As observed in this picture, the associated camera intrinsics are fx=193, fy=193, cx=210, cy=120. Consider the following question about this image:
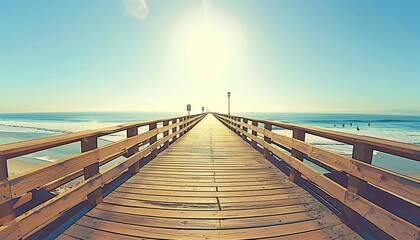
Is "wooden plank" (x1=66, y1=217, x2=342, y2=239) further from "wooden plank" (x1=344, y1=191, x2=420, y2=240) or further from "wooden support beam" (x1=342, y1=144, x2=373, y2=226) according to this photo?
"wooden plank" (x1=344, y1=191, x2=420, y2=240)

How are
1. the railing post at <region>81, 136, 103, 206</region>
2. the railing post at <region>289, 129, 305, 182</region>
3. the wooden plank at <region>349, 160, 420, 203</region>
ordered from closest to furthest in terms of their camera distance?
the wooden plank at <region>349, 160, 420, 203</region>, the railing post at <region>81, 136, 103, 206</region>, the railing post at <region>289, 129, 305, 182</region>

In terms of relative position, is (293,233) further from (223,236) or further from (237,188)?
(237,188)

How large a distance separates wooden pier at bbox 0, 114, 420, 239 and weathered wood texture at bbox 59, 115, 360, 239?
13 mm

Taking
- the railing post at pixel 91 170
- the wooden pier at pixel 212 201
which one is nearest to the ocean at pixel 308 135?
the wooden pier at pixel 212 201

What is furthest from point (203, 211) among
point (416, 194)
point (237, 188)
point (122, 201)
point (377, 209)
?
point (416, 194)

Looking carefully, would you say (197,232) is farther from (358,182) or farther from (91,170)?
(358,182)

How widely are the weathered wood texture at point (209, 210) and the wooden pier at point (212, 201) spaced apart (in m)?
0.01

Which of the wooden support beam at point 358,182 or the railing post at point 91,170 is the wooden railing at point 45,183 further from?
the wooden support beam at point 358,182

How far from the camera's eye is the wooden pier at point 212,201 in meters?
1.78

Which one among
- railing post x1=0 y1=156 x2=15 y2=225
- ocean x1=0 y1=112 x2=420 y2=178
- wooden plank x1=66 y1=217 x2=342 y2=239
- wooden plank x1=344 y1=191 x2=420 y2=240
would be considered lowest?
ocean x1=0 y1=112 x2=420 y2=178

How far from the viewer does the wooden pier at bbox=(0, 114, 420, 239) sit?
178cm

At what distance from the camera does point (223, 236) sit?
7.04 feet

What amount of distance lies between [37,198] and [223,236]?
2552 mm

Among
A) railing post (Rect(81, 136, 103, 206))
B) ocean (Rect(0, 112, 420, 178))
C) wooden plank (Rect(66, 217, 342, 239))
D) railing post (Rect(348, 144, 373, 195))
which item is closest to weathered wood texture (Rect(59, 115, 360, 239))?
wooden plank (Rect(66, 217, 342, 239))
